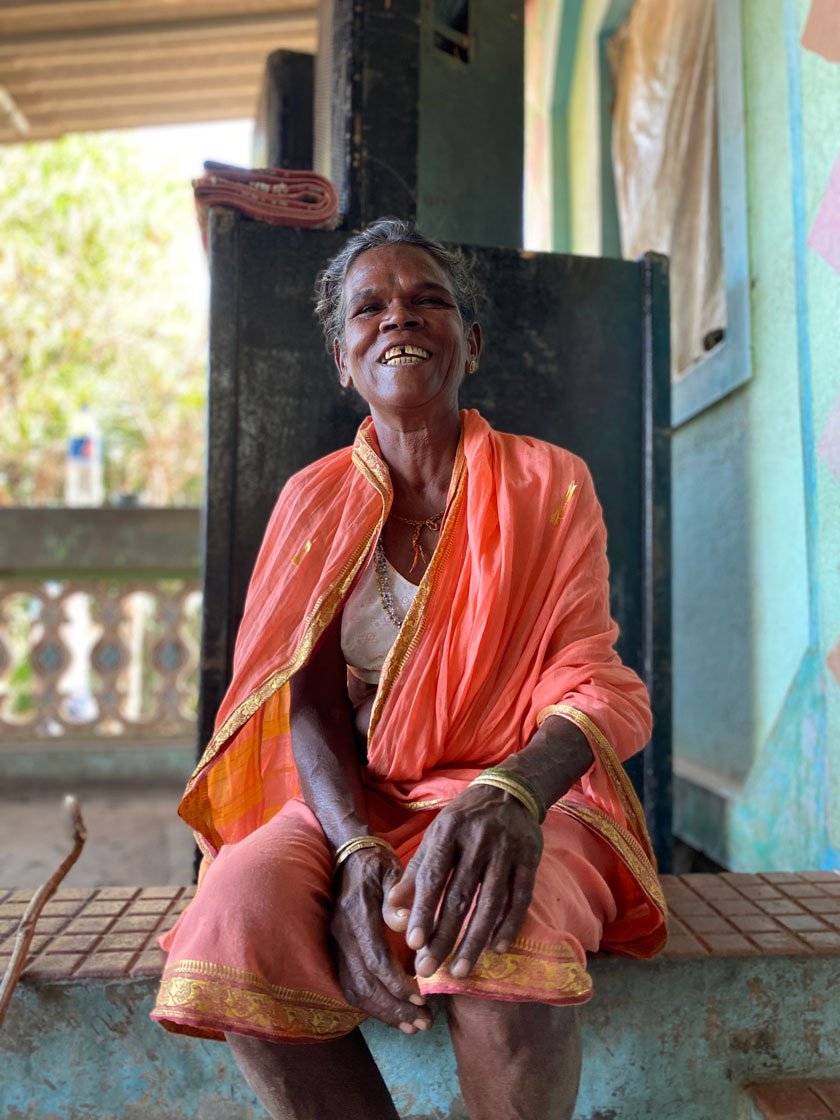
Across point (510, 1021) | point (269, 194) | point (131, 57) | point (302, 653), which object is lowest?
point (510, 1021)

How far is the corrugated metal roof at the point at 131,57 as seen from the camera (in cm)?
554

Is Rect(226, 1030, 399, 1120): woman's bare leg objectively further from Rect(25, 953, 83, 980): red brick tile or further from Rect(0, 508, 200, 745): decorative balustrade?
Rect(0, 508, 200, 745): decorative balustrade

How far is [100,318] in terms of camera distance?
1216 centimetres

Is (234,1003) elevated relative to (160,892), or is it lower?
elevated

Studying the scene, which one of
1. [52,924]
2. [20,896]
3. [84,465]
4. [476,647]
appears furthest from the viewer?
[84,465]

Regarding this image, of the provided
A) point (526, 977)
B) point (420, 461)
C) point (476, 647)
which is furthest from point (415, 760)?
point (420, 461)

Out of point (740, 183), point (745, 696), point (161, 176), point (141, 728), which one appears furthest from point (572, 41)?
point (161, 176)

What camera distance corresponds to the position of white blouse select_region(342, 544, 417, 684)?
1657 millimetres

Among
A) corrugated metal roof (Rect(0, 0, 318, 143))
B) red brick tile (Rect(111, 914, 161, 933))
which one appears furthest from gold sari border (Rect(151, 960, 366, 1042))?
corrugated metal roof (Rect(0, 0, 318, 143))

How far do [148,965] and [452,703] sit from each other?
71 centimetres

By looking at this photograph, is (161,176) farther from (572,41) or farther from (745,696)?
(745,696)

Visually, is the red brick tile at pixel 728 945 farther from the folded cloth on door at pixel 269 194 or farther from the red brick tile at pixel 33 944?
the folded cloth on door at pixel 269 194

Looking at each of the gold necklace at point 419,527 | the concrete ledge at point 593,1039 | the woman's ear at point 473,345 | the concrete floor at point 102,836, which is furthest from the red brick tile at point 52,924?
the woman's ear at point 473,345

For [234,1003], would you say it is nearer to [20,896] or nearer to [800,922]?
[20,896]
